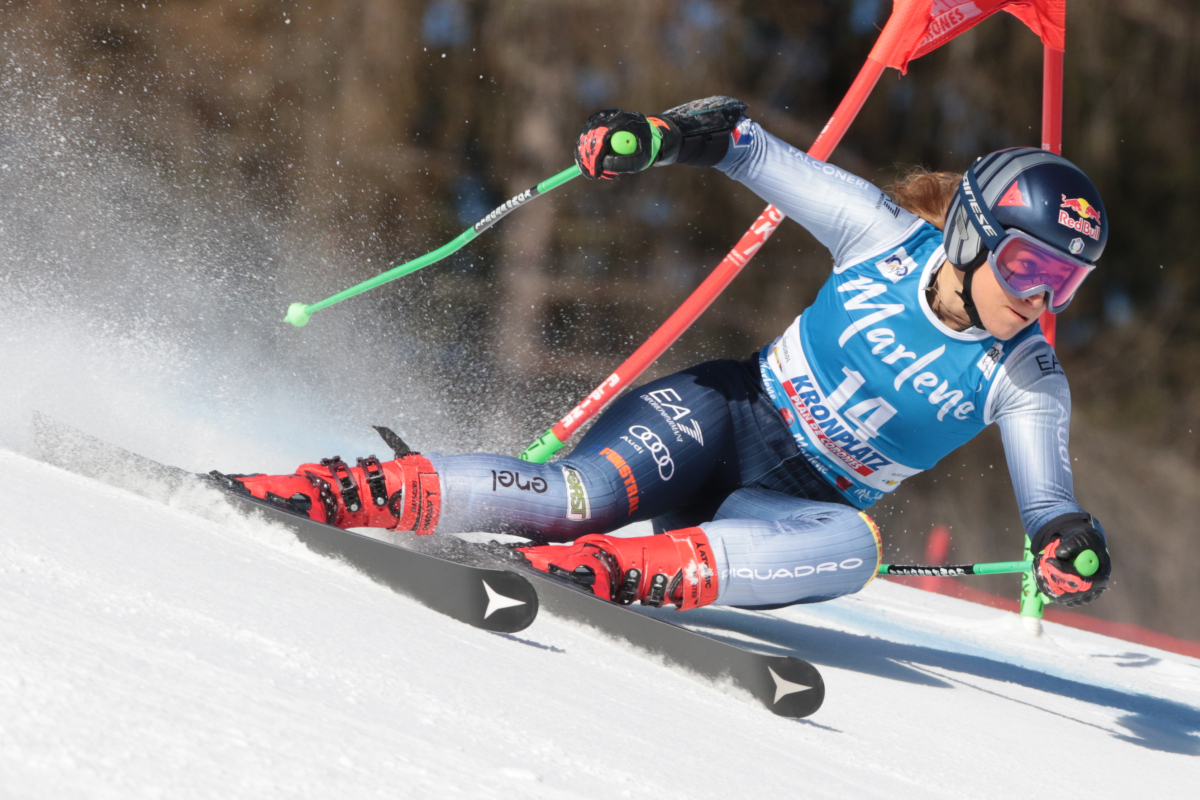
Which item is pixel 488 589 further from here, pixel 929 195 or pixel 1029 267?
pixel 929 195

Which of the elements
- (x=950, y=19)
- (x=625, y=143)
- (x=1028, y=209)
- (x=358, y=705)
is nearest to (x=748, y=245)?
(x=950, y=19)

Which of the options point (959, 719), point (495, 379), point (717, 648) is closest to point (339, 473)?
point (717, 648)

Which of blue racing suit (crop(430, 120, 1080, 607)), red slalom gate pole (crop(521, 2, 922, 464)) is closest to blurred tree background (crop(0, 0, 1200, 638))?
red slalom gate pole (crop(521, 2, 922, 464))

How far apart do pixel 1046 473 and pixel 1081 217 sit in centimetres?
38

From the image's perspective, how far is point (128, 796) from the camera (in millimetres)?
576

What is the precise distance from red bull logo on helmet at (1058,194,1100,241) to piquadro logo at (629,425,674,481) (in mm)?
715

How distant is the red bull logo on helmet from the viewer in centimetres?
157

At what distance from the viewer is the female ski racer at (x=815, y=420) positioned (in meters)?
1.59

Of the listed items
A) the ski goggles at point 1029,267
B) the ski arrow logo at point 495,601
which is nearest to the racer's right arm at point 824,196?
the ski goggles at point 1029,267

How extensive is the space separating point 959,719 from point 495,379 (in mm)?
5772

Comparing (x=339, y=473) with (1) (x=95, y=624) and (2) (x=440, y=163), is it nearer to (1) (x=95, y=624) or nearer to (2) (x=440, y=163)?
(1) (x=95, y=624)

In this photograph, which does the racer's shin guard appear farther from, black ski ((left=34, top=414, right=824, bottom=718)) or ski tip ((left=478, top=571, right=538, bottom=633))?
ski tip ((left=478, top=571, right=538, bottom=633))

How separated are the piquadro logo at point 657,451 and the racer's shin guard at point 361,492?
0.37m

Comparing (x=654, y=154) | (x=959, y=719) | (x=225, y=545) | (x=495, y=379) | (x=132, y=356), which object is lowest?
(x=225, y=545)
